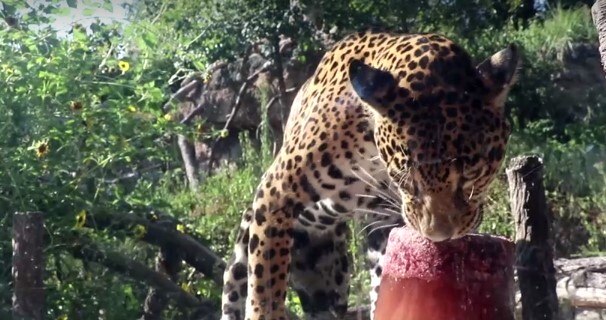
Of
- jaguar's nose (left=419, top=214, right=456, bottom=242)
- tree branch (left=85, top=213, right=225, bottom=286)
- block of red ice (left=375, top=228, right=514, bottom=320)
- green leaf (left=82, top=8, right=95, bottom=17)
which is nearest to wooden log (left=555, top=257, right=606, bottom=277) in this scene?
tree branch (left=85, top=213, right=225, bottom=286)

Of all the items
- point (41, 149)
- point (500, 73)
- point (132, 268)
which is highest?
point (41, 149)

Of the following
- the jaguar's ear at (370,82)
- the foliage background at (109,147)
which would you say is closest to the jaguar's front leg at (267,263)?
the jaguar's ear at (370,82)

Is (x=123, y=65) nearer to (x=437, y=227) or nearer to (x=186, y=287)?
(x=186, y=287)

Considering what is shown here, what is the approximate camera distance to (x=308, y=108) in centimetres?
600

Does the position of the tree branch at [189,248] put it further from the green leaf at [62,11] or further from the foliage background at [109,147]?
the green leaf at [62,11]

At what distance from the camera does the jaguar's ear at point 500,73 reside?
5.08 m

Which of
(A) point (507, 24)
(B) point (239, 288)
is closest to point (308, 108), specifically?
(B) point (239, 288)

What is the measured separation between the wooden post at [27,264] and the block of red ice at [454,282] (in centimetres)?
301

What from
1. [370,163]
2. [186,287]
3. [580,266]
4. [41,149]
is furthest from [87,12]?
[580,266]

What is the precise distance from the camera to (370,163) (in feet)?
18.1

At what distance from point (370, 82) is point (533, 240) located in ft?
3.04

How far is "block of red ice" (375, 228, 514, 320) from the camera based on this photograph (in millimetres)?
3471

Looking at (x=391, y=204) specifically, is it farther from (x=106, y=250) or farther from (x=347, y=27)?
(x=347, y=27)

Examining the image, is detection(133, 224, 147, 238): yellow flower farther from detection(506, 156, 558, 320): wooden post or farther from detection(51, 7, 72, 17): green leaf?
detection(506, 156, 558, 320): wooden post
